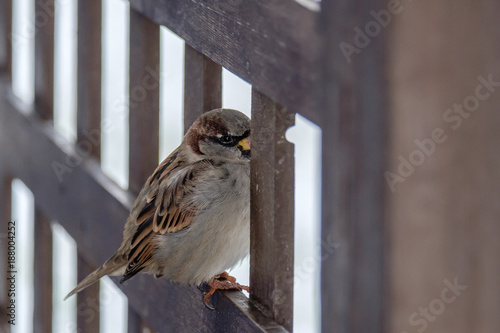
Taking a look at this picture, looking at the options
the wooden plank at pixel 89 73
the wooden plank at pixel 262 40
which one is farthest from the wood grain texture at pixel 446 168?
the wooden plank at pixel 89 73

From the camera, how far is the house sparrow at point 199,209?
2373mm

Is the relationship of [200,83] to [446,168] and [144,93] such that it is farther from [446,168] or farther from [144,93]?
[446,168]

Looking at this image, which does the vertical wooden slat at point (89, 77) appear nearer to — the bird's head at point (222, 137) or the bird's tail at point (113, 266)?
the bird's tail at point (113, 266)

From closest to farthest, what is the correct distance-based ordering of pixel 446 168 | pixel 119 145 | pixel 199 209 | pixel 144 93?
pixel 446 168 → pixel 199 209 → pixel 144 93 → pixel 119 145

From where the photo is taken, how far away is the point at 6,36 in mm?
3648

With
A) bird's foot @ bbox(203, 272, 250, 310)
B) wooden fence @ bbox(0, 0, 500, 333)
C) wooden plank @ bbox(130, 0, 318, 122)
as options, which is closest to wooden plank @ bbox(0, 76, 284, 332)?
bird's foot @ bbox(203, 272, 250, 310)

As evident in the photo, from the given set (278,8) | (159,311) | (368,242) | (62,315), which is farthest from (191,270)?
(62,315)

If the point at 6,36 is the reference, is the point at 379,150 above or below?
below

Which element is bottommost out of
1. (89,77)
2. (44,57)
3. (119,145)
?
(89,77)

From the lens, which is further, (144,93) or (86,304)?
(86,304)

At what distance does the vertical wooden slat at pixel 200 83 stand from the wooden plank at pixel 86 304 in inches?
40.2

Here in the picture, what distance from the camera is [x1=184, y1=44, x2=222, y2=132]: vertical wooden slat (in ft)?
7.10

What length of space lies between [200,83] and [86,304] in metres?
1.24

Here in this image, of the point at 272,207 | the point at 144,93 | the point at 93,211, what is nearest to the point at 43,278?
the point at 93,211
